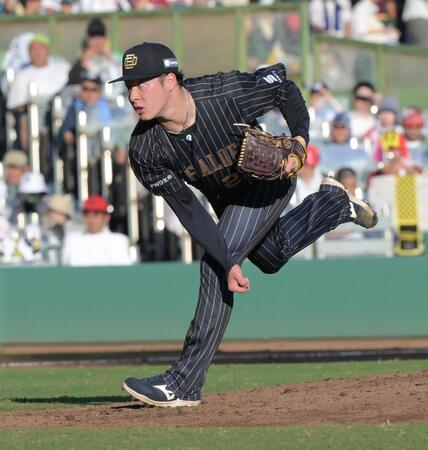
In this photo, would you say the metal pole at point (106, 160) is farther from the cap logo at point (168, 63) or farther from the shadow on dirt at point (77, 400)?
the cap logo at point (168, 63)

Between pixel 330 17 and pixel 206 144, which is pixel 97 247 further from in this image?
pixel 206 144

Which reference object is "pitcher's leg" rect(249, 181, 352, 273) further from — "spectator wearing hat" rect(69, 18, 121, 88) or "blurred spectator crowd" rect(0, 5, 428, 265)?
"spectator wearing hat" rect(69, 18, 121, 88)

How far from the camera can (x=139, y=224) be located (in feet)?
53.2

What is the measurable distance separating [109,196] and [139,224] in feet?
1.74

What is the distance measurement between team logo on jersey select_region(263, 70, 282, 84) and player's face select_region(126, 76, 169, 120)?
67 cm

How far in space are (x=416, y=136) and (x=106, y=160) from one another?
3.88 meters

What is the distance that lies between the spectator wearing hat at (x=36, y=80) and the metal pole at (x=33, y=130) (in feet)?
0.28

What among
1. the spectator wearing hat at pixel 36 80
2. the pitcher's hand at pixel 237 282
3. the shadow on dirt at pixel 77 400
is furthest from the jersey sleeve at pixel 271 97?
the spectator wearing hat at pixel 36 80

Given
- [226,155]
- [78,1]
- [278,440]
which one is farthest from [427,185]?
Result: [278,440]

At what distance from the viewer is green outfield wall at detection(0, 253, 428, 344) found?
1448cm

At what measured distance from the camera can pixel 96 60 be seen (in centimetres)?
1645

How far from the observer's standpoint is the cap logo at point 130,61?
7129 mm

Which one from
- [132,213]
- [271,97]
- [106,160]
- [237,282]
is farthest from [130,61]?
[106,160]

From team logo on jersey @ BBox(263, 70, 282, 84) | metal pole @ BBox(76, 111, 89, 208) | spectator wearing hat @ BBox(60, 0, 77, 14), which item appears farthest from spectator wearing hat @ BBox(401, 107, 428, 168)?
team logo on jersey @ BBox(263, 70, 282, 84)
